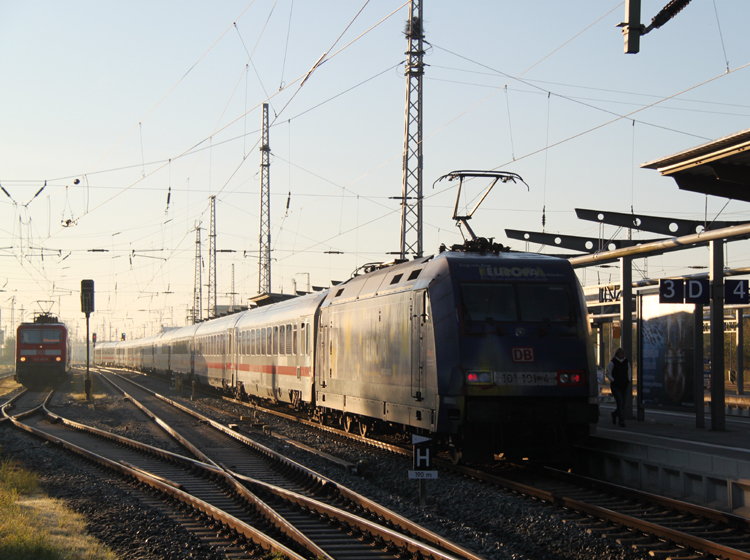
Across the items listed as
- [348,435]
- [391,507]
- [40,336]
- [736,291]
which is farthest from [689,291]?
[40,336]

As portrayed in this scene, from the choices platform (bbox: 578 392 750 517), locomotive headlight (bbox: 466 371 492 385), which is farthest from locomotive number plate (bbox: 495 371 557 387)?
platform (bbox: 578 392 750 517)

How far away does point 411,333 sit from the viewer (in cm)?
1292

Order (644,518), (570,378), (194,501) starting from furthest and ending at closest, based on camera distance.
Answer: (570,378) < (194,501) < (644,518)

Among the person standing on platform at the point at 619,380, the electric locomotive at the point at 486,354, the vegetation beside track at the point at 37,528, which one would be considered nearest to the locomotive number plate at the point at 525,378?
the electric locomotive at the point at 486,354

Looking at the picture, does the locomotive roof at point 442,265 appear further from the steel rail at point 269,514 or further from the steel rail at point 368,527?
the steel rail at point 269,514

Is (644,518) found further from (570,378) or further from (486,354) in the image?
(486,354)

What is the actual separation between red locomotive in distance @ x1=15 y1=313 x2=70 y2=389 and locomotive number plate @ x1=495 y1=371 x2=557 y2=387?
34.6 meters

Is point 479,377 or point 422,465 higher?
point 479,377

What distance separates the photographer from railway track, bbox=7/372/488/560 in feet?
26.3

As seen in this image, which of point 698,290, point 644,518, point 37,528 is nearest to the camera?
point 37,528

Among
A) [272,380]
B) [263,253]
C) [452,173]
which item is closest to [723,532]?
[452,173]

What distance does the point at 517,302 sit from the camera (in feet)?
39.8

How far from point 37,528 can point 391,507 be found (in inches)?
163

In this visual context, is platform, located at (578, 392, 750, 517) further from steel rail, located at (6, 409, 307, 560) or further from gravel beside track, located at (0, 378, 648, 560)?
steel rail, located at (6, 409, 307, 560)
